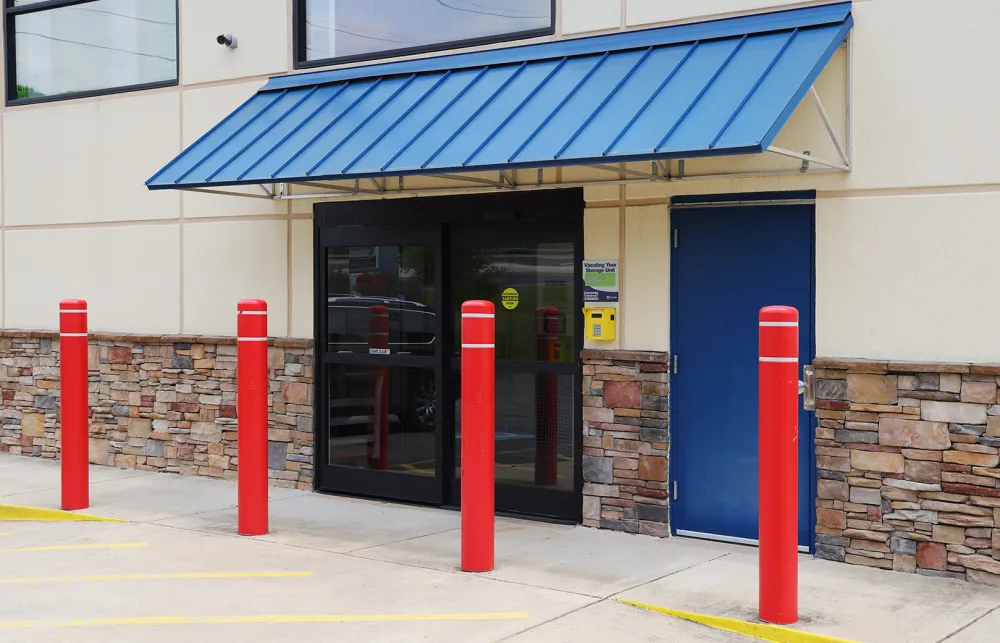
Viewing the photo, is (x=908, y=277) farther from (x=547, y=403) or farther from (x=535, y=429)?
(x=535, y=429)

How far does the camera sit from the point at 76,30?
39.5 ft

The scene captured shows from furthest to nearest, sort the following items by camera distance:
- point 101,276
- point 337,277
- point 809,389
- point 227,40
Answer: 1. point 101,276
2. point 227,40
3. point 337,277
4. point 809,389

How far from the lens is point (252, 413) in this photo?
8.23m

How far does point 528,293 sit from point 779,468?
3.24 meters

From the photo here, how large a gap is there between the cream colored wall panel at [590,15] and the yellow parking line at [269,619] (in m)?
4.48

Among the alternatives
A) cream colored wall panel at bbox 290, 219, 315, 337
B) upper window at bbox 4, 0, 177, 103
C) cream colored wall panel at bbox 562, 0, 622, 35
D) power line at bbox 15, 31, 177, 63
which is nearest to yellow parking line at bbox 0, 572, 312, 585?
cream colored wall panel at bbox 290, 219, 315, 337

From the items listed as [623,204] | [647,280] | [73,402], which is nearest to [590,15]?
[623,204]

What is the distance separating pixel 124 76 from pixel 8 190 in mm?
2023

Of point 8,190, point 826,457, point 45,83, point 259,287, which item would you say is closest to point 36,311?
point 8,190

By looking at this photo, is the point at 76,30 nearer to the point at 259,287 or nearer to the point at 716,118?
the point at 259,287

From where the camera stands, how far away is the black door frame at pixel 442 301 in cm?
859

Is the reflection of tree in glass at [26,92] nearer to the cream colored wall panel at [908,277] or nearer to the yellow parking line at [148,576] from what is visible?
the yellow parking line at [148,576]

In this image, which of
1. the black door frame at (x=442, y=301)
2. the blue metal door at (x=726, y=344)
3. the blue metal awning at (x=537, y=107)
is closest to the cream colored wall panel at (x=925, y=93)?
the blue metal awning at (x=537, y=107)

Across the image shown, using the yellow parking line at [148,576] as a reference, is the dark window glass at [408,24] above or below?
above
